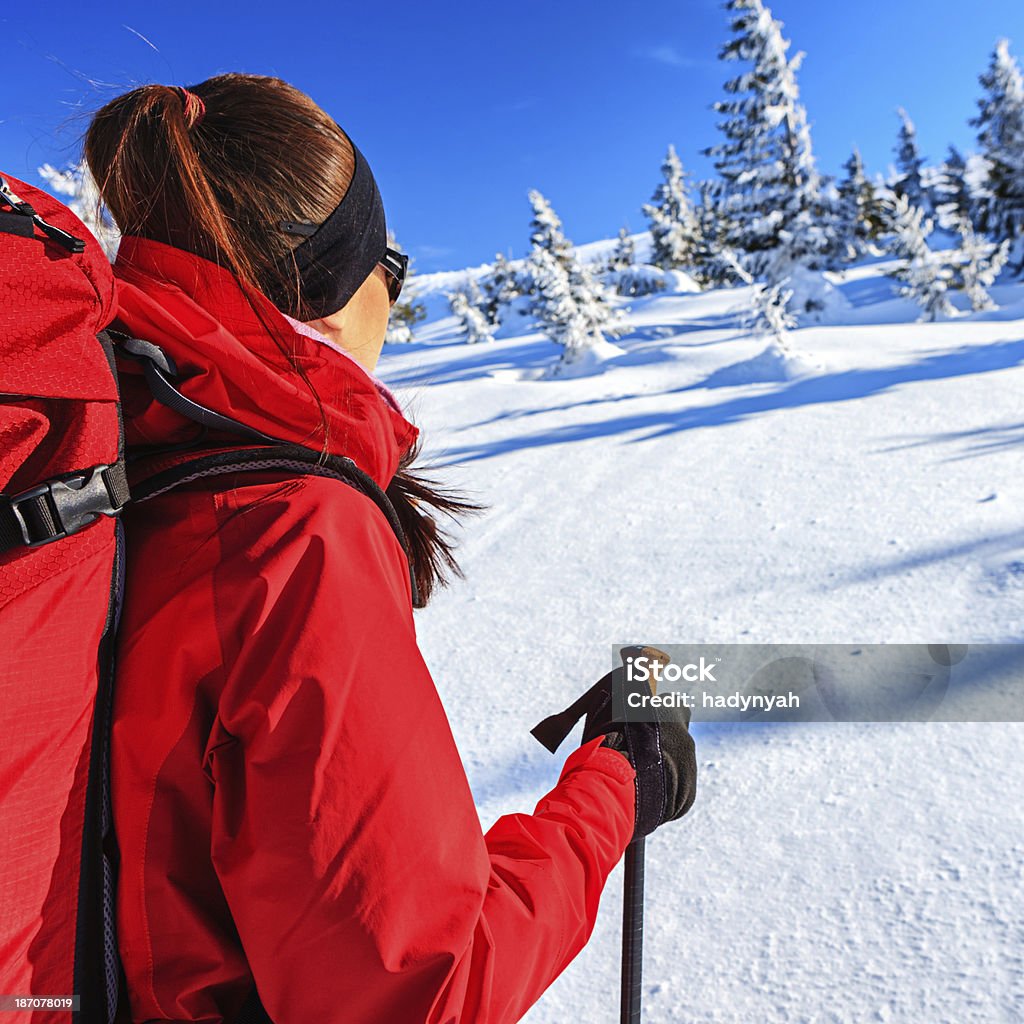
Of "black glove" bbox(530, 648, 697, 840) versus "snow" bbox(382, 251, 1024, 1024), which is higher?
"black glove" bbox(530, 648, 697, 840)

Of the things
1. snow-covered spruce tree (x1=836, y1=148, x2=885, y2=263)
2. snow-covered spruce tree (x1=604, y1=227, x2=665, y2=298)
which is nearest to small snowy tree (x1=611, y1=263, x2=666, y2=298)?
snow-covered spruce tree (x1=604, y1=227, x2=665, y2=298)

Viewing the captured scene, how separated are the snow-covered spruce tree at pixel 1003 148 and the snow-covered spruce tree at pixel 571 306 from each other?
16557mm

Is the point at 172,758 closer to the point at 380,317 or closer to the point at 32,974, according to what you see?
the point at 32,974

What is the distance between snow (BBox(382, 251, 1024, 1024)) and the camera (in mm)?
1856

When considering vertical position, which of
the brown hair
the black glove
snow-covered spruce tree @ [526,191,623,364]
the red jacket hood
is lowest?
the black glove

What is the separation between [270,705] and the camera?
2.38ft

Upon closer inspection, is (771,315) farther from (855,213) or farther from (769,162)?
(855,213)

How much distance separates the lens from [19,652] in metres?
0.70

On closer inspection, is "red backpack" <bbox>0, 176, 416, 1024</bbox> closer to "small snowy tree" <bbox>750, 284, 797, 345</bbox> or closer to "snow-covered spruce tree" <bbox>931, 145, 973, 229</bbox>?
"small snowy tree" <bbox>750, 284, 797, 345</bbox>

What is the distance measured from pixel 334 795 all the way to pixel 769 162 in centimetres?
2478

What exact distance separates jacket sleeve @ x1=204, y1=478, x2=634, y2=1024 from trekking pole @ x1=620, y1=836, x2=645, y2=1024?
34.0 inches

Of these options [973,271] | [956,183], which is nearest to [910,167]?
[956,183]

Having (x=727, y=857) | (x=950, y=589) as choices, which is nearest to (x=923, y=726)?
(x=727, y=857)

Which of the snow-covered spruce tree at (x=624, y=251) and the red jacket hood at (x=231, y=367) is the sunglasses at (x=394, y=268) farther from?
the snow-covered spruce tree at (x=624, y=251)
